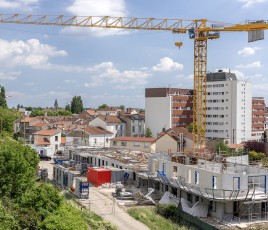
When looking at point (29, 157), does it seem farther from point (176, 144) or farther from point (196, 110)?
point (176, 144)

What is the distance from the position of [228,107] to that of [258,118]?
11.7 meters

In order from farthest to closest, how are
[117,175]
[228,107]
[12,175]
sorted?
[228,107], [117,175], [12,175]

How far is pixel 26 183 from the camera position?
22.8m

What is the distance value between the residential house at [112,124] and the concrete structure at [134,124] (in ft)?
4.29

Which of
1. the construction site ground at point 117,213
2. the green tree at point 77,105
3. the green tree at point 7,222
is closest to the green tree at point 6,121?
the construction site ground at point 117,213

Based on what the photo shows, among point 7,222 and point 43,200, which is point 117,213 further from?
point 7,222

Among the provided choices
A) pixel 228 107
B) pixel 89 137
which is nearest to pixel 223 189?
pixel 89 137

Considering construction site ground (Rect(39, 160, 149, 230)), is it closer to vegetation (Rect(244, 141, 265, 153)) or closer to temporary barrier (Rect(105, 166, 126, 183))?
temporary barrier (Rect(105, 166, 126, 183))

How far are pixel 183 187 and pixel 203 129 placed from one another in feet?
72.2

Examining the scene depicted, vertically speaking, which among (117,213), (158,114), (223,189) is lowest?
(117,213)

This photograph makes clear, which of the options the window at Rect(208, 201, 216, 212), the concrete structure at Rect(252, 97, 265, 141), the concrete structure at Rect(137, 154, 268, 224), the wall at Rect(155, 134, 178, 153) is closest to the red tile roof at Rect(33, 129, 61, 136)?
the wall at Rect(155, 134, 178, 153)

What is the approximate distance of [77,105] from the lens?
11819 cm

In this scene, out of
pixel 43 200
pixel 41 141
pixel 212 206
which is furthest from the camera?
pixel 41 141

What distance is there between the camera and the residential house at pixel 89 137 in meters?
59.8
